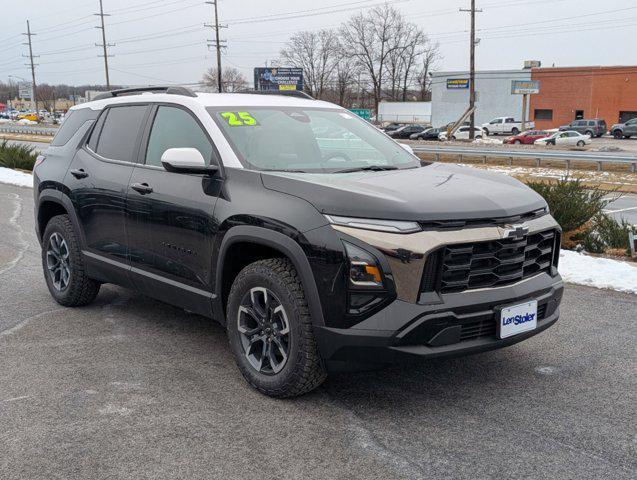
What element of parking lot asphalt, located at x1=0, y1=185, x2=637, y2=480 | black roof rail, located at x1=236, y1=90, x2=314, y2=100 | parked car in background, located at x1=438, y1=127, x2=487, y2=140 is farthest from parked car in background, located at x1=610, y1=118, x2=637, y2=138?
black roof rail, located at x1=236, y1=90, x2=314, y2=100

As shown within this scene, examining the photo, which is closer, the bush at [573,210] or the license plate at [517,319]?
the license plate at [517,319]

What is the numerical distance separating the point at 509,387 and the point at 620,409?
64 centimetres

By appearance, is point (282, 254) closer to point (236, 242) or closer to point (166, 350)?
point (236, 242)

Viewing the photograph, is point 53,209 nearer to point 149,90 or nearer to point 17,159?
point 149,90

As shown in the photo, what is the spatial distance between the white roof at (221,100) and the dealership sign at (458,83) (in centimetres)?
6992

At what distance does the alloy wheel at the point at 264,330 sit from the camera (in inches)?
153

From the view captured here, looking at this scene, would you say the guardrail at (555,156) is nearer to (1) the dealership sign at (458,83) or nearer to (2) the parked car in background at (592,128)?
(2) the parked car in background at (592,128)

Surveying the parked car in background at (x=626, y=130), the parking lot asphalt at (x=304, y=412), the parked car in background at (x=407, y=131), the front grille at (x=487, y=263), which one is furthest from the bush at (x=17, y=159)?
the parked car in background at (x=626, y=130)

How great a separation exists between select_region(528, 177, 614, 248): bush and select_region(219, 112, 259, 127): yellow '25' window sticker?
498 cm

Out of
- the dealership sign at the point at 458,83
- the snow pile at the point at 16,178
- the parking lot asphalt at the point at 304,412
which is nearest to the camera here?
the parking lot asphalt at the point at 304,412

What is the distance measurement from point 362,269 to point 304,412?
96cm

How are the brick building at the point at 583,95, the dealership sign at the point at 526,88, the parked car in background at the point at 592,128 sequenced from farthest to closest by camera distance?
the brick building at the point at 583,95 < the dealership sign at the point at 526,88 < the parked car in background at the point at 592,128

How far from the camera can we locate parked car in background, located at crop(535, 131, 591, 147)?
135 ft

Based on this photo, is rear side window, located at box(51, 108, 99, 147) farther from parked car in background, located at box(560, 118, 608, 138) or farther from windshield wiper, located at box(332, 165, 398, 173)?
parked car in background, located at box(560, 118, 608, 138)
